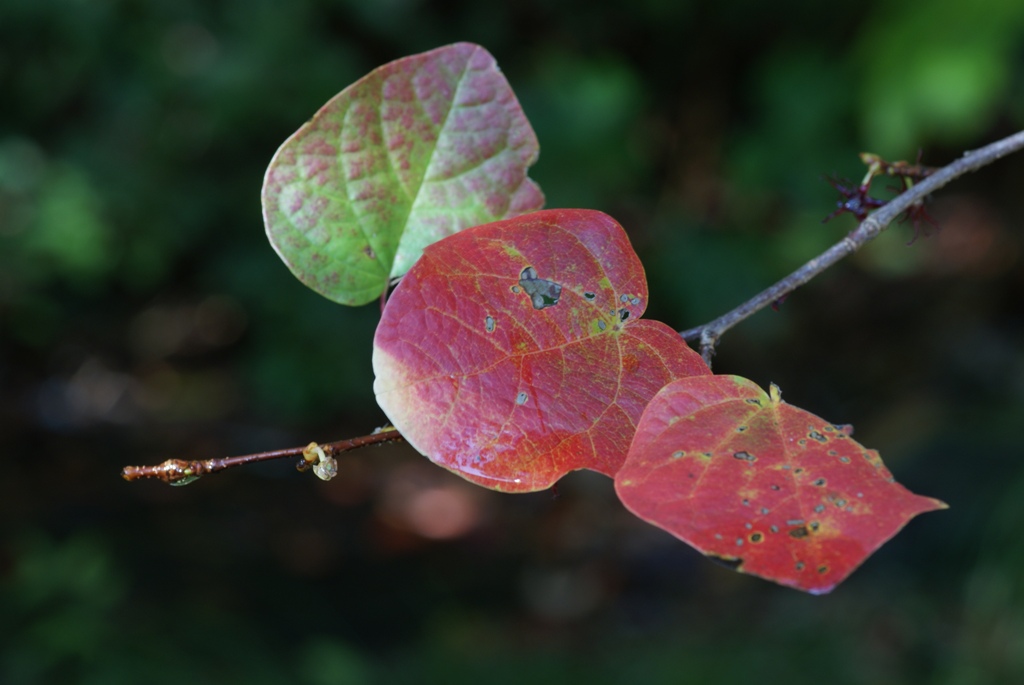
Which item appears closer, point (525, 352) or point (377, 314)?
point (525, 352)

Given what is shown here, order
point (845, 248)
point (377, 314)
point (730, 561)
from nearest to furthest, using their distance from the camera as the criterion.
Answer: point (730, 561) → point (845, 248) → point (377, 314)

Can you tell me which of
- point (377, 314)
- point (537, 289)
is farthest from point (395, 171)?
point (377, 314)

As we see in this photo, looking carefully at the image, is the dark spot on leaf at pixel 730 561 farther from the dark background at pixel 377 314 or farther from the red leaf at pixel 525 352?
the dark background at pixel 377 314

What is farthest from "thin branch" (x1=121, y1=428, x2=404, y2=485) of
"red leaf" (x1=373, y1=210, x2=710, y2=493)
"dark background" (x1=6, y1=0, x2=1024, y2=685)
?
"dark background" (x1=6, y1=0, x2=1024, y2=685)

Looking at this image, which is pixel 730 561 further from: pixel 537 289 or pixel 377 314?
pixel 377 314

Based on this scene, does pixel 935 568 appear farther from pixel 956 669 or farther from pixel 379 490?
pixel 379 490

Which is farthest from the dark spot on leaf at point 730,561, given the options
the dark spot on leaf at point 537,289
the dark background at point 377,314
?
the dark background at point 377,314

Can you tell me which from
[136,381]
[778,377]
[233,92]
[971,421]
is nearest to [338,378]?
[233,92]
